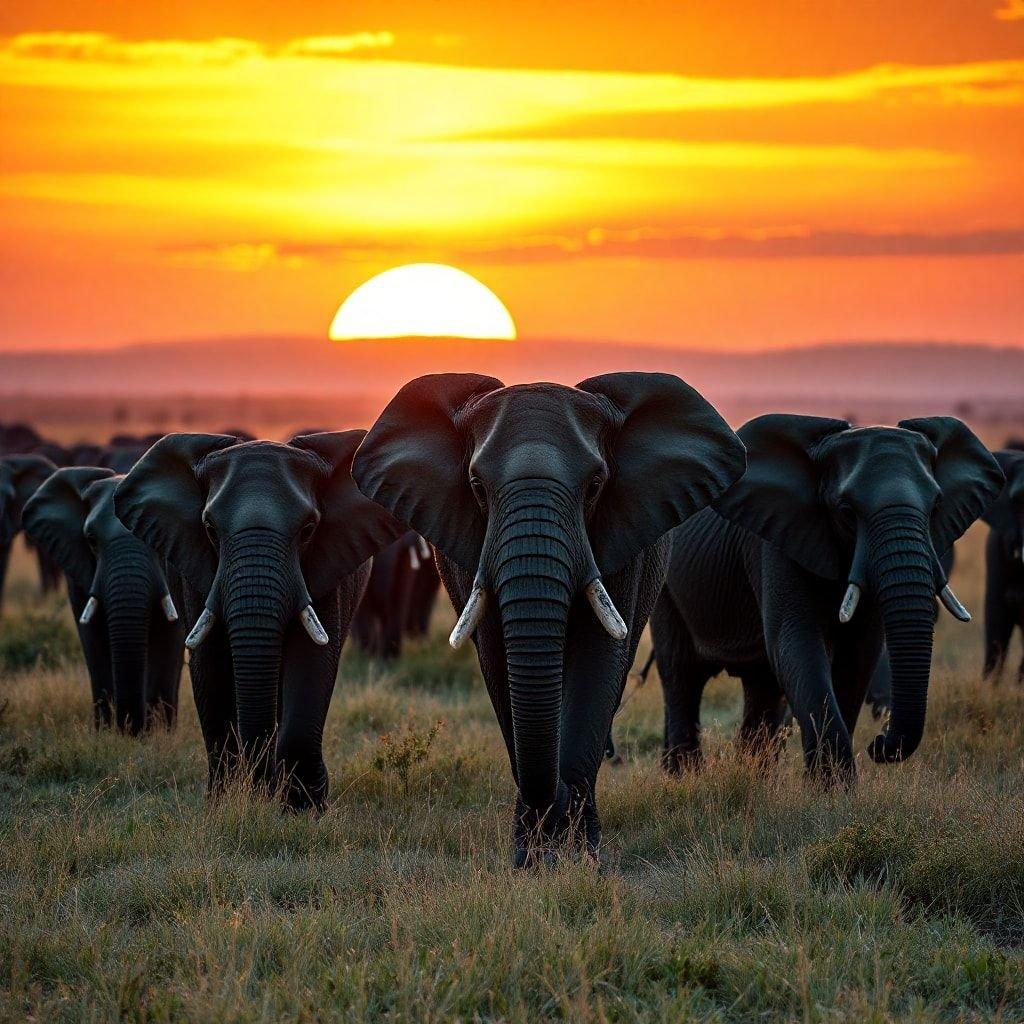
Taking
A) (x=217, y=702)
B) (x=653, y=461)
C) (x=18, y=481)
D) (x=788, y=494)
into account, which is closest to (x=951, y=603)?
(x=788, y=494)

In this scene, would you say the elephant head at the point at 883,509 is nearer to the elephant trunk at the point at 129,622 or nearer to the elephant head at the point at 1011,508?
the elephant trunk at the point at 129,622

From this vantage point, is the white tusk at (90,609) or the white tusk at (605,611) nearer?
the white tusk at (605,611)

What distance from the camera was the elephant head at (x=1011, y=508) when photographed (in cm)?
1438

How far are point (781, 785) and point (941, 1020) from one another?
303cm

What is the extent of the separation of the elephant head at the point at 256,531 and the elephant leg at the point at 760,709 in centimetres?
285

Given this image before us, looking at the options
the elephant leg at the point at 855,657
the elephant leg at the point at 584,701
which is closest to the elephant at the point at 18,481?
the elephant leg at the point at 855,657

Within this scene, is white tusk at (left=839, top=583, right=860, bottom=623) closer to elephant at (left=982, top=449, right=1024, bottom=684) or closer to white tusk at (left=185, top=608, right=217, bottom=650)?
white tusk at (left=185, top=608, right=217, bottom=650)

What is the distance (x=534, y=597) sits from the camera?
7.29m

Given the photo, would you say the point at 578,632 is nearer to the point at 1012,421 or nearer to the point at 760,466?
the point at 760,466

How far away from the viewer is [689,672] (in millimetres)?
11461

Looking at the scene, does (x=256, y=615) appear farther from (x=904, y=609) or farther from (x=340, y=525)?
(x=904, y=609)

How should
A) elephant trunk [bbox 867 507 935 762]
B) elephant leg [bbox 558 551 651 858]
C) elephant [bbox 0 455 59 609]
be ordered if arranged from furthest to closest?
elephant [bbox 0 455 59 609]
elephant trunk [bbox 867 507 935 762]
elephant leg [bbox 558 551 651 858]

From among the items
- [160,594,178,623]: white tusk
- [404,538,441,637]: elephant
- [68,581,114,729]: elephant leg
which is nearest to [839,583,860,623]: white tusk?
[160,594,178,623]: white tusk

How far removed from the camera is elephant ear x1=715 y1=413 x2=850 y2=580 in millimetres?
9570
